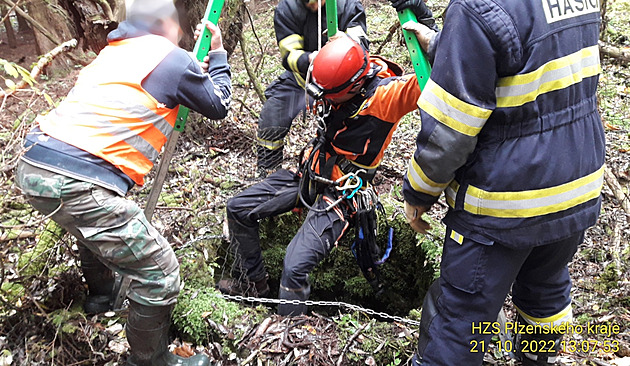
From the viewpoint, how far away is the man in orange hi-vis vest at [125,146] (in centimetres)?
230

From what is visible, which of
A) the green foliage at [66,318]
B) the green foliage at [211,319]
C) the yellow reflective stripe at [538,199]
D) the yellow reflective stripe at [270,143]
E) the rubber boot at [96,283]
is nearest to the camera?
the yellow reflective stripe at [538,199]

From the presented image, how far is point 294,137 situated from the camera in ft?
20.2

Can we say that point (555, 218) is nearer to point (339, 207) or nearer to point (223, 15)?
point (339, 207)

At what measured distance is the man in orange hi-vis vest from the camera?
7.55 feet

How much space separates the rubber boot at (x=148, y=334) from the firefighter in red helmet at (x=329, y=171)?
37.6 inches

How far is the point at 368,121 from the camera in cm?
324

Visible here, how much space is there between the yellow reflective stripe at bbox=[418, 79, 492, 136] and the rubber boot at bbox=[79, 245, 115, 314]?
103 inches

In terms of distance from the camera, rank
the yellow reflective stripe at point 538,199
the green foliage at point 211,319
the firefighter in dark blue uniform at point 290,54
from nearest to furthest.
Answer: the yellow reflective stripe at point 538,199
the green foliage at point 211,319
the firefighter in dark blue uniform at point 290,54

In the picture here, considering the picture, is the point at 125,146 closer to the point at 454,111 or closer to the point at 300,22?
the point at 454,111

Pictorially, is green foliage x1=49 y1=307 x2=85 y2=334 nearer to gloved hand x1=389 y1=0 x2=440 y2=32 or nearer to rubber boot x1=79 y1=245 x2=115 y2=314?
rubber boot x1=79 y1=245 x2=115 y2=314

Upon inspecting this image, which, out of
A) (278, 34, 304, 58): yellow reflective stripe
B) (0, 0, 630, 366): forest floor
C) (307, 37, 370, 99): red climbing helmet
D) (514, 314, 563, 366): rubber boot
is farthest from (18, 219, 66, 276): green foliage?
(514, 314, 563, 366): rubber boot

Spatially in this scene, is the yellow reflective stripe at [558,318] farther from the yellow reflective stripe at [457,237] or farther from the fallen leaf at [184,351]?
the fallen leaf at [184,351]

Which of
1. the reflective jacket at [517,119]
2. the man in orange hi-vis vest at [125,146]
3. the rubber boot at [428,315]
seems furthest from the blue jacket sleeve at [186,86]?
the rubber boot at [428,315]

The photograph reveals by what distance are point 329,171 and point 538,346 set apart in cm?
188
